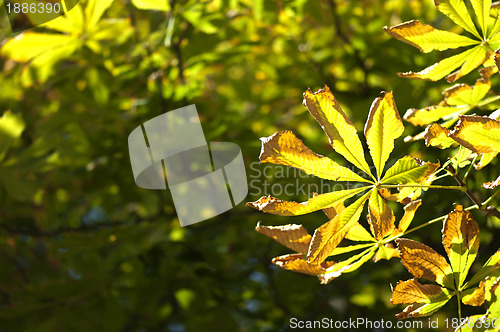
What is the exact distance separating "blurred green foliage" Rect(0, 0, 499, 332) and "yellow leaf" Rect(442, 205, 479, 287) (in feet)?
1.38

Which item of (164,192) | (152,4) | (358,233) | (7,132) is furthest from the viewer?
(164,192)

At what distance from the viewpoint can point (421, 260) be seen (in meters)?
0.49

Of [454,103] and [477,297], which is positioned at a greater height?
[454,103]

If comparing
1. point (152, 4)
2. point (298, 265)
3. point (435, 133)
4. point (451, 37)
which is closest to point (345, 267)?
point (298, 265)

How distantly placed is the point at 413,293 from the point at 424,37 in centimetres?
25

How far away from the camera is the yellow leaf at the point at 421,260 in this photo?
19.1 inches

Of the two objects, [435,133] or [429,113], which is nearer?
[435,133]

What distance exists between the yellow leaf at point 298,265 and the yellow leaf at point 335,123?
0.11 m

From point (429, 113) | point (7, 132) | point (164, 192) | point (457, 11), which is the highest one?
point (457, 11)

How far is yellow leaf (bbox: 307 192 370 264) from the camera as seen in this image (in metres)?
0.45

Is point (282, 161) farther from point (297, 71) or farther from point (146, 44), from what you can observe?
point (297, 71)

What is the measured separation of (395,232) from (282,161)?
6.0 inches

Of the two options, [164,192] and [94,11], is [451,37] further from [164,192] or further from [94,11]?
[164,192]

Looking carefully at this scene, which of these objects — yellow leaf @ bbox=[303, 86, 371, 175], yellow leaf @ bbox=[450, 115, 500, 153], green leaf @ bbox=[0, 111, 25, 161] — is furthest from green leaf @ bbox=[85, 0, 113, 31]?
yellow leaf @ bbox=[450, 115, 500, 153]
